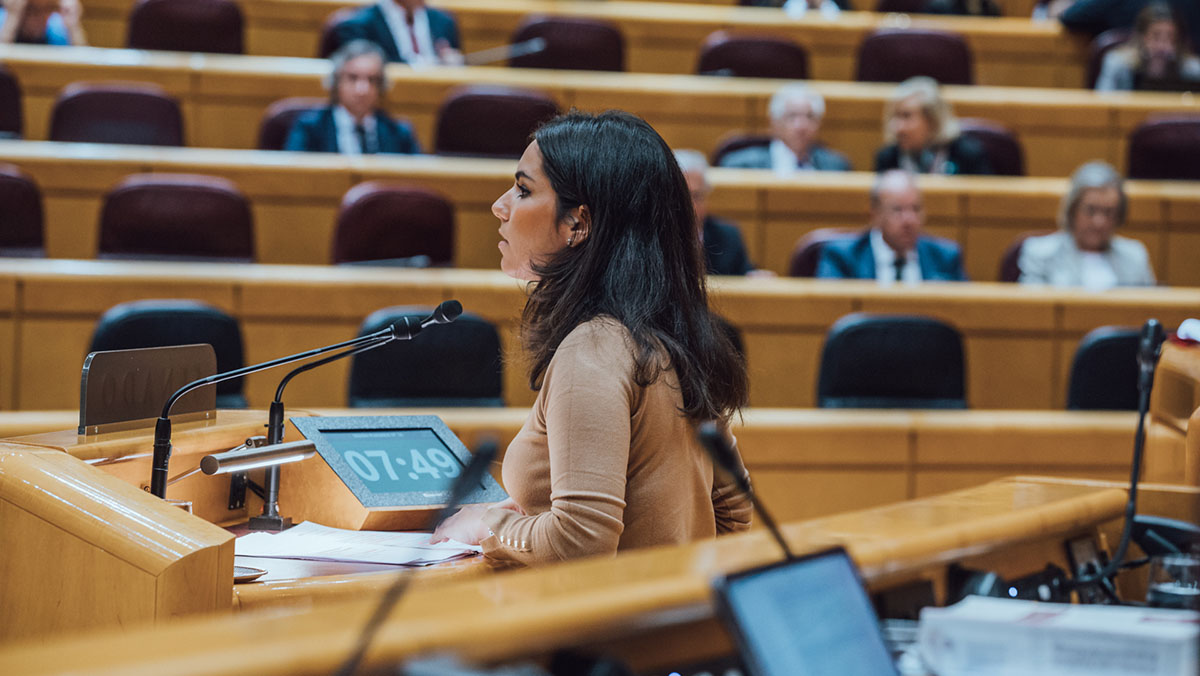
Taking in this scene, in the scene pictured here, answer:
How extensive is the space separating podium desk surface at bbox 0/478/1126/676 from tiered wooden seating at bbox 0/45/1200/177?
7.90 ft

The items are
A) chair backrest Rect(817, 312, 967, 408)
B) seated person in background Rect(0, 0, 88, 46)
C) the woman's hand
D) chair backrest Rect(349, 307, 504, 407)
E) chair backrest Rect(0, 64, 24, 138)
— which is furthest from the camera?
seated person in background Rect(0, 0, 88, 46)

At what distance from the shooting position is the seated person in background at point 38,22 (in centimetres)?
309

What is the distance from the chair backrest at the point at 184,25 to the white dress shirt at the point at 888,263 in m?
1.65

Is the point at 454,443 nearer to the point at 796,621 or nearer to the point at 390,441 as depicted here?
the point at 390,441

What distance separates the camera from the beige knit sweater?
0.89m

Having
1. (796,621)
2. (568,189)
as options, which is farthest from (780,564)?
(568,189)

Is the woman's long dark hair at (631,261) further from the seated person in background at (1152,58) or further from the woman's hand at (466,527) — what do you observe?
the seated person in background at (1152,58)

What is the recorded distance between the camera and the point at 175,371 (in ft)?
3.90

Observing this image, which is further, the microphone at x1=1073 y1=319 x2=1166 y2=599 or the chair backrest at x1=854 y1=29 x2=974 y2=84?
the chair backrest at x1=854 y1=29 x2=974 y2=84

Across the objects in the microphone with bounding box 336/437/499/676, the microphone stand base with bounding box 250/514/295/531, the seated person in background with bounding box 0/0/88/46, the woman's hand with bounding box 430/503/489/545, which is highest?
the seated person in background with bounding box 0/0/88/46

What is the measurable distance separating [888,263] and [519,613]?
218 centimetres

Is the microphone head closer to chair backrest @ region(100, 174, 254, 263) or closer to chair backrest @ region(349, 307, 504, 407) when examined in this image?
chair backrest @ region(349, 307, 504, 407)

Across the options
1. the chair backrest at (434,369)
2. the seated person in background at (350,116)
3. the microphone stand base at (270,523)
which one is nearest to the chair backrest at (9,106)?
the seated person in background at (350,116)

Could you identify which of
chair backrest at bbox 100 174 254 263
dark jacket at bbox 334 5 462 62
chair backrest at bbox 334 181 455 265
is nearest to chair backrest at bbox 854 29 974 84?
dark jacket at bbox 334 5 462 62
